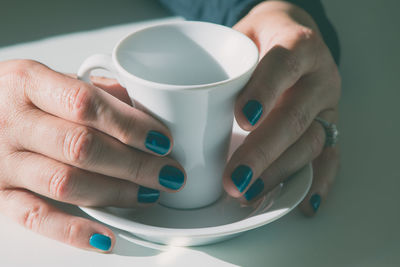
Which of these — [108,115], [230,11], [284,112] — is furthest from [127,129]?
[230,11]

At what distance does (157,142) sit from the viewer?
0.57 meters

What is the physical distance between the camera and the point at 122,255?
597 mm

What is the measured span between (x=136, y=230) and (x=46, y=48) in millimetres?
738

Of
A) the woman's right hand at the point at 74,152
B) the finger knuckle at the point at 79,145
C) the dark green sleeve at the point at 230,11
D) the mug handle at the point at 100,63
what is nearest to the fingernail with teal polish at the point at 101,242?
the woman's right hand at the point at 74,152

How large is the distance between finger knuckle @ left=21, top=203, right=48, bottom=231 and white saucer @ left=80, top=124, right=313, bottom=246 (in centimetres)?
9

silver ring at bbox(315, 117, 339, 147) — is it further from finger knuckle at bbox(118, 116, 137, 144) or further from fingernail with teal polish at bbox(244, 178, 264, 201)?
finger knuckle at bbox(118, 116, 137, 144)

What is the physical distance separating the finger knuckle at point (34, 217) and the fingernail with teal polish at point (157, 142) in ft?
0.64

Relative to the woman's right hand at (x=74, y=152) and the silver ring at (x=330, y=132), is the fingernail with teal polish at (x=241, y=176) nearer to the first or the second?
the woman's right hand at (x=74, y=152)

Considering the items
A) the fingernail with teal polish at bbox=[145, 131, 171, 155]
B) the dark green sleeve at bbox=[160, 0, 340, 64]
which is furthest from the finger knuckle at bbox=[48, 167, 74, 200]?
the dark green sleeve at bbox=[160, 0, 340, 64]

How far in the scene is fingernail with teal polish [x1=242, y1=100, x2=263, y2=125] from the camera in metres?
0.59

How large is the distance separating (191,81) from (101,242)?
283mm

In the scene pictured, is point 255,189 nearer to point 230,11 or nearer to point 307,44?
point 307,44

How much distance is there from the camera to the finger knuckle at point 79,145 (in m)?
A: 0.57

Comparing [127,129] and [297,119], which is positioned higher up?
[127,129]
